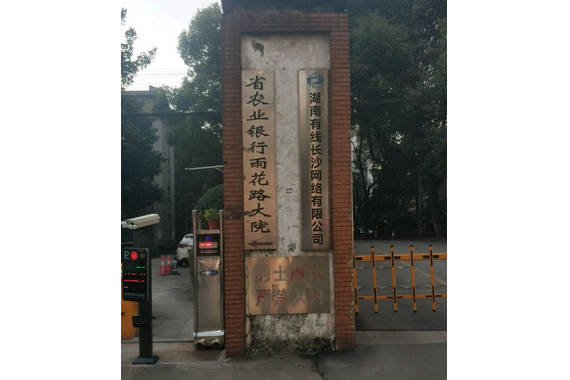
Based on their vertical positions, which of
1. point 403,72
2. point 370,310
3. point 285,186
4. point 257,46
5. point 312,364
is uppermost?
point 403,72

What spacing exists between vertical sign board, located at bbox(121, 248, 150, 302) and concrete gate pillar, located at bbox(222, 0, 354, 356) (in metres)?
1.10

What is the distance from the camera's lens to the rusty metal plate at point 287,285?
6.34 m

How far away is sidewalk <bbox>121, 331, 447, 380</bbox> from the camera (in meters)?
5.64

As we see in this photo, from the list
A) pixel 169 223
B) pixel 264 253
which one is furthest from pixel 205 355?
pixel 169 223

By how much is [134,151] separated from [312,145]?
12635mm

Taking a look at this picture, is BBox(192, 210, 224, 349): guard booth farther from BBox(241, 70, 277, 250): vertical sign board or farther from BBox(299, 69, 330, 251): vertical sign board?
BBox(299, 69, 330, 251): vertical sign board

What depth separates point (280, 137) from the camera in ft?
20.9

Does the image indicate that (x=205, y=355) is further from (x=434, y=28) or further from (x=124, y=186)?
(x=434, y=28)

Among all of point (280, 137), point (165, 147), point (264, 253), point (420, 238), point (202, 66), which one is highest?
point (202, 66)

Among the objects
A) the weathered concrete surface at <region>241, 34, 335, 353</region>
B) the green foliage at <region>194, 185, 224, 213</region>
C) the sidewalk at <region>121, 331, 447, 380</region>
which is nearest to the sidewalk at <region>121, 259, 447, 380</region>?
the sidewalk at <region>121, 331, 447, 380</region>

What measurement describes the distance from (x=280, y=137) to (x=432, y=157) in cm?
1963

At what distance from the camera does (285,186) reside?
6.36 m

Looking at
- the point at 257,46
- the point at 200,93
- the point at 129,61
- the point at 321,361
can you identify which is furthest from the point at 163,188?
the point at 321,361

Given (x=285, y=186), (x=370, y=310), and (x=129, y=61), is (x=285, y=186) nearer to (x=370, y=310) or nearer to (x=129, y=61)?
(x=370, y=310)
